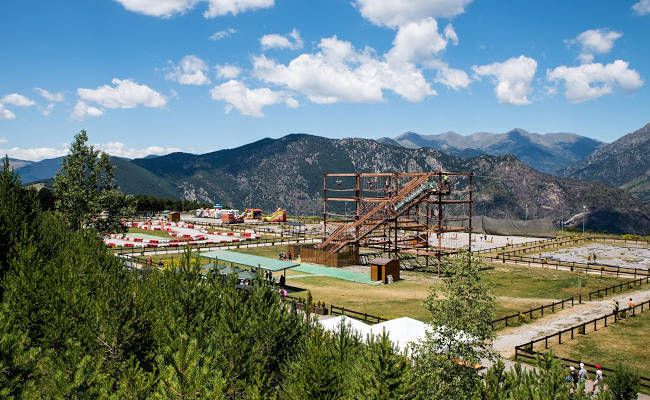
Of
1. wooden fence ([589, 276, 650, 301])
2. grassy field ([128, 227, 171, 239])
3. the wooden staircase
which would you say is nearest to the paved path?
wooden fence ([589, 276, 650, 301])

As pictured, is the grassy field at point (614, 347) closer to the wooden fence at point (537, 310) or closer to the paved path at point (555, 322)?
the paved path at point (555, 322)

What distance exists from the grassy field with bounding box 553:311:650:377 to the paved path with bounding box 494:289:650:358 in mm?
1825

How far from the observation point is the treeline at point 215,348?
12.4m

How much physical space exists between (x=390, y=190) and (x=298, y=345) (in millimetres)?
41820

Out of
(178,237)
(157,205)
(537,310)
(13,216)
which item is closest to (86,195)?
(13,216)

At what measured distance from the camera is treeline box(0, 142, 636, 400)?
1238 centimetres

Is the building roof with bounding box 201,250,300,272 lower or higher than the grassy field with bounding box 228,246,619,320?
higher

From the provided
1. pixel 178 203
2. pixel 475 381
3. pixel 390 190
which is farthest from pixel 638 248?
pixel 178 203

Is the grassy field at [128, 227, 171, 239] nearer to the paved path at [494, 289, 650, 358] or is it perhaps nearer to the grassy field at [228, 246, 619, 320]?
the grassy field at [228, 246, 619, 320]

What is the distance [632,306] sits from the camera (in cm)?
3256

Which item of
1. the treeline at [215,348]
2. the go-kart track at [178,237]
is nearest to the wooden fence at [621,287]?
the treeline at [215,348]

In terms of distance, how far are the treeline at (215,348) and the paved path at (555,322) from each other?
9392 mm

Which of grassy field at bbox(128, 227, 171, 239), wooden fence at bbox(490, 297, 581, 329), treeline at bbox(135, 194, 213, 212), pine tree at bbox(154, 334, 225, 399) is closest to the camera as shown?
pine tree at bbox(154, 334, 225, 399)

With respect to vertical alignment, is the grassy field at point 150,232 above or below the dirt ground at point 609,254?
above
